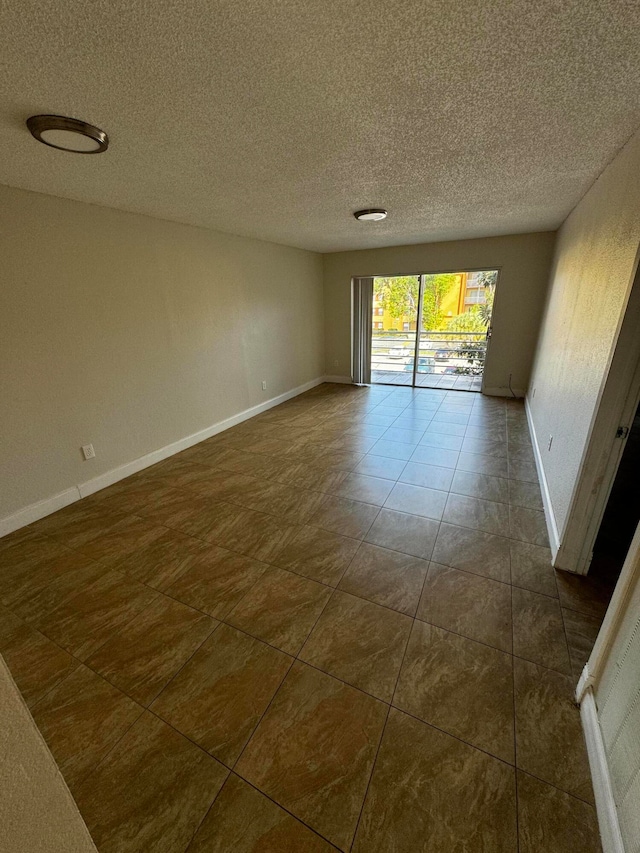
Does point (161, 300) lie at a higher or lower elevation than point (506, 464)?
higher

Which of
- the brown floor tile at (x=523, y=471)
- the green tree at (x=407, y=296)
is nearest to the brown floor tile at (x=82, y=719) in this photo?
the brown floor tile at (x=523, y=471)

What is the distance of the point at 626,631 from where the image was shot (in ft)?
3.59

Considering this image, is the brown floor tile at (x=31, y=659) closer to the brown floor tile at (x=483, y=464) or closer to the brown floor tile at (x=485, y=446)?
the brown floor tile at (x=483, y=464)

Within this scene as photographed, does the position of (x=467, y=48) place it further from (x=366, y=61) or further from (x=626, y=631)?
(x=626, y=631)

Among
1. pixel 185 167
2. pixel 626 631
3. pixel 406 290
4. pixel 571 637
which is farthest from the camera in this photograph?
pixel 406 290

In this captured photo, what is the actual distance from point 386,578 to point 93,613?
1.55m

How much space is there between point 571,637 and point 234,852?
5.05ft

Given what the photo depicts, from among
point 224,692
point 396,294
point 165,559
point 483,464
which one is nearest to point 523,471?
point 483,464

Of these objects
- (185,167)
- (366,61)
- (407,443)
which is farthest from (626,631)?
(185,167)

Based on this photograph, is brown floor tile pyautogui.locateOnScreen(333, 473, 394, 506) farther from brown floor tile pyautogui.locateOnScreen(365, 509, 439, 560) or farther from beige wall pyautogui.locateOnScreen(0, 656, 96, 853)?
beige wall pyautogui.locateOnScreen(0, 656, 96, 853)

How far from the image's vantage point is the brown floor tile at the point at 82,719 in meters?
1.18

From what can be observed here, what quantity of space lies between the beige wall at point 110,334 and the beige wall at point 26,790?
244 cm

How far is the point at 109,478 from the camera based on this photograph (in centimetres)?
299

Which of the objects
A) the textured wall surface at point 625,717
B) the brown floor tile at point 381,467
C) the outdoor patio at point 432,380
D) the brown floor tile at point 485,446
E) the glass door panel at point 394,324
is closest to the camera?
the textured wall surface at point 625,717
